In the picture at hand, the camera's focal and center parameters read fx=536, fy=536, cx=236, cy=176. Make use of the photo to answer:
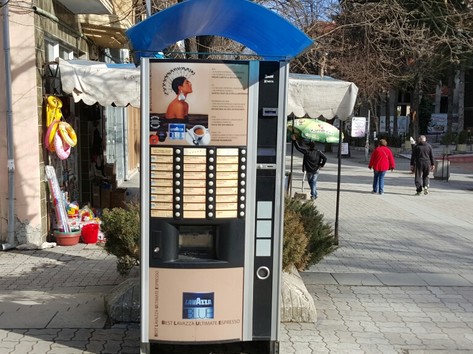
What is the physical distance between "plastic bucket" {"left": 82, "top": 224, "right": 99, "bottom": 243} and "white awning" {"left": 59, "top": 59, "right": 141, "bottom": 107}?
2.04 m

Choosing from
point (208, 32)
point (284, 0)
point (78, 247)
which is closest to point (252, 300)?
point (208, 32)

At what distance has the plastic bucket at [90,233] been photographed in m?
8.48

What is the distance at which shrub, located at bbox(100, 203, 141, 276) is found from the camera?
5.55 meters

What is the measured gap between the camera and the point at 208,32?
13.6 feet

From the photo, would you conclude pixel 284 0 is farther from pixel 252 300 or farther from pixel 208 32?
pixel 252 300

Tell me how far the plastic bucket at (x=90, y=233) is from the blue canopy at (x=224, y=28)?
4917 millimetres

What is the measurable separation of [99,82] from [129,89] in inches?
16.8

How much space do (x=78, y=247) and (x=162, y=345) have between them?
167 inches

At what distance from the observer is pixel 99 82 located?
7602mm

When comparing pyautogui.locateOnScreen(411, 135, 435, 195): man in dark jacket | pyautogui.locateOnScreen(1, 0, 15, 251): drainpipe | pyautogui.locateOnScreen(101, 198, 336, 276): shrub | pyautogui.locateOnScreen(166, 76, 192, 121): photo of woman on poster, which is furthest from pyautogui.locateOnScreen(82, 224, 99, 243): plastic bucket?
pyautogui.locateOnScreen(411, 135, 435, 195): man in dark jacket

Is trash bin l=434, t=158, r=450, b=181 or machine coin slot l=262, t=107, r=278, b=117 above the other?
machine coin slot l=262, t=107, r=278, b=117

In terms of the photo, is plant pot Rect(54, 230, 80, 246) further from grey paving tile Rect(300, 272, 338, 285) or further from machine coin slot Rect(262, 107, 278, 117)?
machine coin slot Rect(262, 107, 278, 117)

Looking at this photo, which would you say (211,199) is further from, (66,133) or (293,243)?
(66,133)

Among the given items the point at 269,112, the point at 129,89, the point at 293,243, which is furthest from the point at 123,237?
the point at 129,89
